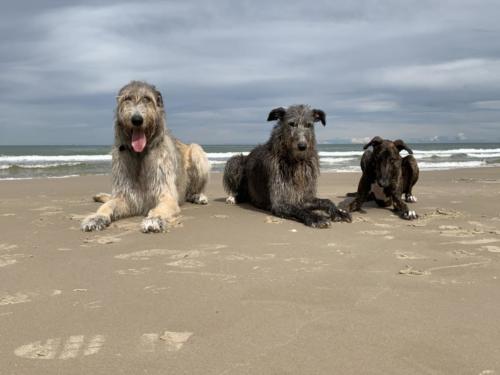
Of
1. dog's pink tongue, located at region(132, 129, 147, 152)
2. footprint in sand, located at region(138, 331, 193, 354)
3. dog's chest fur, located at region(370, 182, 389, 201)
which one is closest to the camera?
→ footprint in sand, located at region(138, 331, 193, 354)

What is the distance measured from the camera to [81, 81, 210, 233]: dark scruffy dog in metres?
6.77

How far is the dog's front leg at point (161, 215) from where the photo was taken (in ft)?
20.3

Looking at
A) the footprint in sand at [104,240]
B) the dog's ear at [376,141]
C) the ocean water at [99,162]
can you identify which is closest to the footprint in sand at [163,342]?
the footprint in sand at [104,240]

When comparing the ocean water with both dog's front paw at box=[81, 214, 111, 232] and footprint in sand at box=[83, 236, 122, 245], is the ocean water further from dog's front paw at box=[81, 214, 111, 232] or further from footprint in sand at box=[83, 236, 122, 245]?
footprint in sand at box=[83, 236, 122, 245]

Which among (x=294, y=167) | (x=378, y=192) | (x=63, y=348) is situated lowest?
(x=63, y=348)

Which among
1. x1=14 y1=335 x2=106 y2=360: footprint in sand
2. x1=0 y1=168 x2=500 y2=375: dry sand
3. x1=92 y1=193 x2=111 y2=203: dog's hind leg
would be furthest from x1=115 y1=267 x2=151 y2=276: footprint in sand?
x1=92 y1=193 x2=111 y2=203: dog's hind leg

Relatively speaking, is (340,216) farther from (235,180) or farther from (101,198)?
(101,198)

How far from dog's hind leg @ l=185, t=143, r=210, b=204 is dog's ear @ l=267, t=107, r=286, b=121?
7.21 ft

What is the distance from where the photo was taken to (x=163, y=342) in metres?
2.87

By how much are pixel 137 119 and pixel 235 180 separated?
326 cm

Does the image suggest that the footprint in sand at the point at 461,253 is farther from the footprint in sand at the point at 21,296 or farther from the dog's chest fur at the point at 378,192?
the footprint in sand at the point at 21,296

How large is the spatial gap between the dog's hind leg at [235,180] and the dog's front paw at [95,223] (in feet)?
10.9

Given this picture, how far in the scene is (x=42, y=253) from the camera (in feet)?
16.9

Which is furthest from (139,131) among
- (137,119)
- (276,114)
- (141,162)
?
(276,114)
